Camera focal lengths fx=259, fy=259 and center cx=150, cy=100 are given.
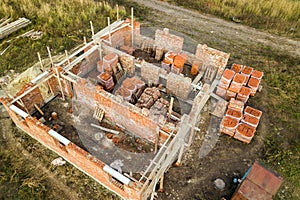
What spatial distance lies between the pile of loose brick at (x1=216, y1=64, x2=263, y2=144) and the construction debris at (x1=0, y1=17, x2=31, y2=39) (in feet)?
40.9

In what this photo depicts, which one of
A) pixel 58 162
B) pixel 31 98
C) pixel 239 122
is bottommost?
pixel 58 162

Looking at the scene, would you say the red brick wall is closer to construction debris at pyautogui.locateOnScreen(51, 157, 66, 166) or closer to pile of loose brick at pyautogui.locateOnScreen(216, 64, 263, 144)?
construction debris at pyautogui.locateOnScreen(51, 157, 66, 166)

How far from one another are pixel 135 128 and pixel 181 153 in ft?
7.04

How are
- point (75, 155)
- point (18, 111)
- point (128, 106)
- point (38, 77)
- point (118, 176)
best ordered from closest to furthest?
point (118, 176) → point (75, 155) → point (18, 111) → point (128, 106) → point (38, 77)

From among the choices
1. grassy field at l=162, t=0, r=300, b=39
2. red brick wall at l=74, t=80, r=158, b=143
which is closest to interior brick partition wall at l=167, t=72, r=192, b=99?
red brick wall at l=74, t=80, r=158, b=143

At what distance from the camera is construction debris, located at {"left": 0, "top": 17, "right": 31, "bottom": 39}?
15.4 m

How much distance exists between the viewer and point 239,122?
11070 millimetres

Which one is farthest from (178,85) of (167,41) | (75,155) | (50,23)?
(50,23)

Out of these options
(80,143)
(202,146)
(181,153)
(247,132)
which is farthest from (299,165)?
(80,143)

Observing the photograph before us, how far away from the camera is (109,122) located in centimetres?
1138

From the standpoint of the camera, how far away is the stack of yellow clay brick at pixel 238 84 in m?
11.8

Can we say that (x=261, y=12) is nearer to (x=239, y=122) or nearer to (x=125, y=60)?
(x=239, y=122)

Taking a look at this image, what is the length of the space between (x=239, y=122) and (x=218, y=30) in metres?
8.02

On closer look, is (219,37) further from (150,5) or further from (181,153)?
(181,153)
